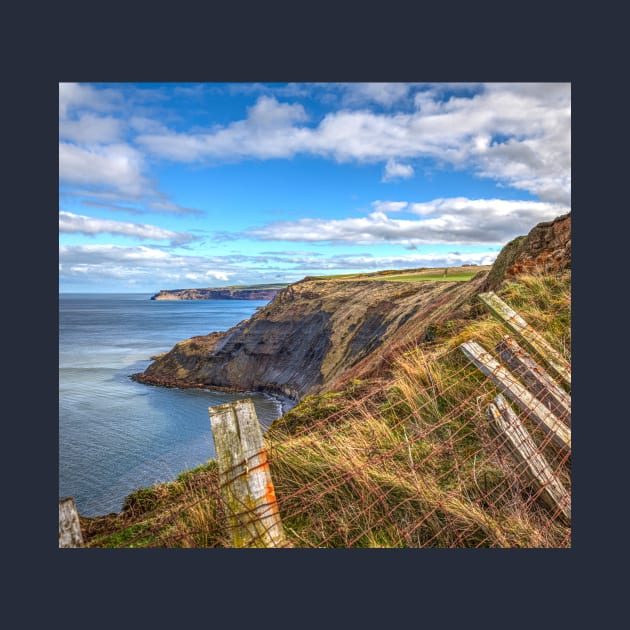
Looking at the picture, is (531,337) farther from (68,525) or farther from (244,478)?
(68,525)

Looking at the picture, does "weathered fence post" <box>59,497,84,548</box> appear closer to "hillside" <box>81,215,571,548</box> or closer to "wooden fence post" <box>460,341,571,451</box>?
→ "hillside" <box>81,215,571,548</box>

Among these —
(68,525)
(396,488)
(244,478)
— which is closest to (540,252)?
(396,488)

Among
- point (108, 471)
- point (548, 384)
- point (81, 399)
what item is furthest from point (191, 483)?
point (81, 399)

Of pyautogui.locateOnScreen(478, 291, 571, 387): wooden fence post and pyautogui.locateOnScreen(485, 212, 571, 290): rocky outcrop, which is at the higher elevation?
pyautogui.locateOnScreen(485, 212, 571, 290): rocky outcrop

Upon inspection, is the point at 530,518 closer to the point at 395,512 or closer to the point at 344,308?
the point at 395,512

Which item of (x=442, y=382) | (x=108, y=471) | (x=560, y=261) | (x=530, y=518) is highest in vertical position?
(x=560, y=261)

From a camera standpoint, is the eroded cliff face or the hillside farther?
the eroded cliff face

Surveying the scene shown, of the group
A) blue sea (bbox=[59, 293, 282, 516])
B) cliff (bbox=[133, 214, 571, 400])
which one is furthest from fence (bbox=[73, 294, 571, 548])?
cliff (bbox=[133, 214, 571, 400])
